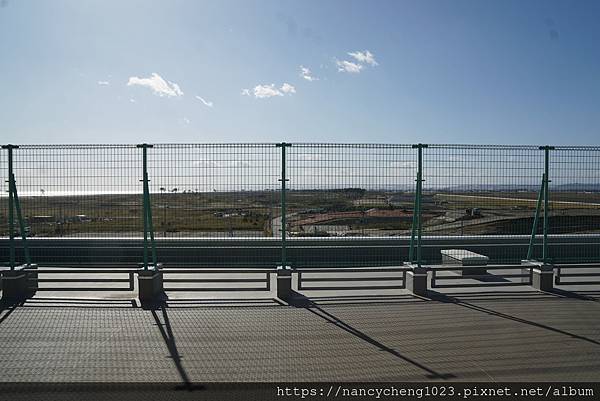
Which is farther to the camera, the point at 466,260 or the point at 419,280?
the point at 466,260

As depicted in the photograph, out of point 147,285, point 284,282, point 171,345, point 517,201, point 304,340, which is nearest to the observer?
point 171,345

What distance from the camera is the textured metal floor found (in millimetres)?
4133

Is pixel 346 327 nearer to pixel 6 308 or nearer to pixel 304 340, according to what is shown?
pixel 304 340

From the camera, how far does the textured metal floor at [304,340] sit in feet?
13.6

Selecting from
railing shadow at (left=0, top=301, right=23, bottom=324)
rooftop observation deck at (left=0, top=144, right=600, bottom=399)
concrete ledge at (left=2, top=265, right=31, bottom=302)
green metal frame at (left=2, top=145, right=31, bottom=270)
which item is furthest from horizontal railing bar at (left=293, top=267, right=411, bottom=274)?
green metal frame at (left=2, top=145, right=31, bottom=270)

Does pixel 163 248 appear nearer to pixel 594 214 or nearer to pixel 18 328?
pixel 18 328

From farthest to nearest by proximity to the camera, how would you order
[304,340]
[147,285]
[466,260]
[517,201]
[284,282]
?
[466,260] → [517,201] → [284,282] → [147,285] → [304,340]

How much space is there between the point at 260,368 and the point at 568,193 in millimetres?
7092

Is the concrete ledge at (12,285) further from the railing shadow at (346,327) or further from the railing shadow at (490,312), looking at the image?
the railing shadow at (490,312)

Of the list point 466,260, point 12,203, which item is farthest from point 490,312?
point 12,203

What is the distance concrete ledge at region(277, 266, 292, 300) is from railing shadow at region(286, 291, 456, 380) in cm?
13

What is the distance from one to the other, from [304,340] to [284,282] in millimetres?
2016

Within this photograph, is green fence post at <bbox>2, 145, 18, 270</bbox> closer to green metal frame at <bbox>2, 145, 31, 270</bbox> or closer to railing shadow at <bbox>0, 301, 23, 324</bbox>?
green metal frame at <bbox>2, 145, 31, 270</bbox>

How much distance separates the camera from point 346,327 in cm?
549
